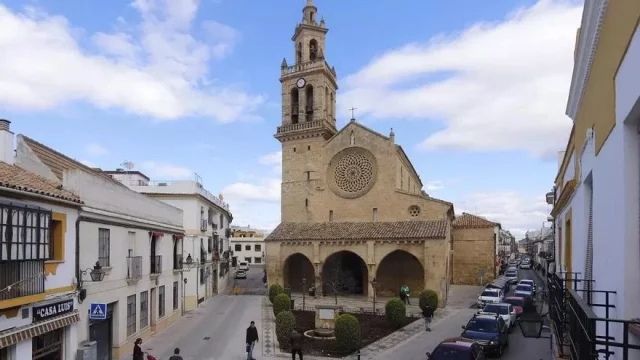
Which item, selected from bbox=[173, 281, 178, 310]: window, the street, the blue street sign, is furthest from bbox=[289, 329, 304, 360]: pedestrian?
bbox=[173, 281, 178, 310]: window

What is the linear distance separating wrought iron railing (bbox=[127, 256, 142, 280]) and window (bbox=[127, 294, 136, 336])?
0.74 metres

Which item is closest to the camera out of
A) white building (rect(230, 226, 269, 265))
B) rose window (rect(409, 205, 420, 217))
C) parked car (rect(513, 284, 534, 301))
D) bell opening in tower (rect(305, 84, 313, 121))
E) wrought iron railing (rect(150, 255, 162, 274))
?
wrought iron railing (rect(150, 255, 162, 274))

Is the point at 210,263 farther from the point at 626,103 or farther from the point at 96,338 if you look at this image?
the point at 626,103

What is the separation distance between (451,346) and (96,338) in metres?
10.5

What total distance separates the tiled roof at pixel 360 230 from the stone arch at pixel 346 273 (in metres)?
1.48

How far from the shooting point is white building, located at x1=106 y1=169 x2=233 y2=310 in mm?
29000

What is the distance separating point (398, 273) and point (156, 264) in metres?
18.0

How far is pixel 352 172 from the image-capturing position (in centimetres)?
3659

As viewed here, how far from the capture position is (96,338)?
15.0 meters

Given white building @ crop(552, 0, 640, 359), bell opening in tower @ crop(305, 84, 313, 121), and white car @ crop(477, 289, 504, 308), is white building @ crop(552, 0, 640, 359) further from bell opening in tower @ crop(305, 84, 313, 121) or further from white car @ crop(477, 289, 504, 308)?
bell opening in tower @ crop(305, 84, 313, 121)

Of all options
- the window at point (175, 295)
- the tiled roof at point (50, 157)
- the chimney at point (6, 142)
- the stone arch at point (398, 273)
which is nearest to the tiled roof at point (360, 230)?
the stone arch at point (398, 273)

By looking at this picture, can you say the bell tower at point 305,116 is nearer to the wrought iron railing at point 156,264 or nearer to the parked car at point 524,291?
the parked car at point 524,291

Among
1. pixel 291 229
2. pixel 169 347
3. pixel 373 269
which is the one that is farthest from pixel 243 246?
pixel 169 347

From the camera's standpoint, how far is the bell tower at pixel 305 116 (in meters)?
37.4
